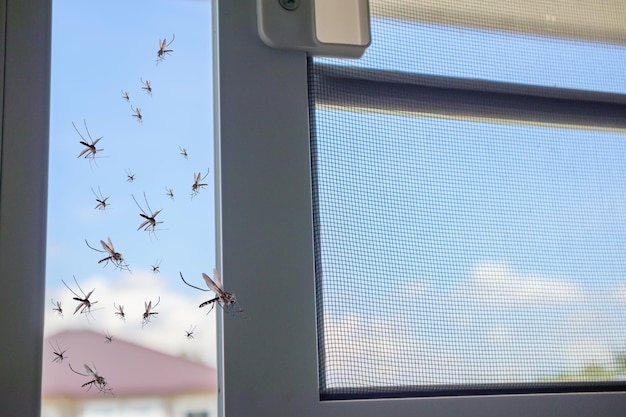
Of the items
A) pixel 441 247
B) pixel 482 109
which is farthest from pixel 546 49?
pixel 441 247

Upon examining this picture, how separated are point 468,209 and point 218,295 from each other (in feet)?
1.10

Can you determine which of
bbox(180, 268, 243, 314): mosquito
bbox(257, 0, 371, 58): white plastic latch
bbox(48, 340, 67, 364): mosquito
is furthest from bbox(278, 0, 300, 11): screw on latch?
bbox(48, 340, 67, 364): mosquito

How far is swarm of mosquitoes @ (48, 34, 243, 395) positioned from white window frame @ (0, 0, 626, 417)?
2 centimetres

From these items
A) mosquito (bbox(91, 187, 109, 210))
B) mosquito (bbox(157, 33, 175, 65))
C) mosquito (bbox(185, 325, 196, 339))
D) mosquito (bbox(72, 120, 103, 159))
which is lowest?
mosquito (bbox(185, 325, 196, 339))

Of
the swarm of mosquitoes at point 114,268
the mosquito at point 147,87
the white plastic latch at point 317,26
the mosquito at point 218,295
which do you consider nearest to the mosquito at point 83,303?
the swarm of mosquitoes at point 114,268

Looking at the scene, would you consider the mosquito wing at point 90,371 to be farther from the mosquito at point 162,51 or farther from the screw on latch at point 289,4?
the screw on latch at point 289,4

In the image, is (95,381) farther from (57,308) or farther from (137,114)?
(137,114)

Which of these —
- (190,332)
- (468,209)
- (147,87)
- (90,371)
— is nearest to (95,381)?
(90,371)

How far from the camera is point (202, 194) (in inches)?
35.1

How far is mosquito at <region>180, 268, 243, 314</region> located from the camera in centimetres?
83

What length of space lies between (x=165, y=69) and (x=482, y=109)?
0.41m

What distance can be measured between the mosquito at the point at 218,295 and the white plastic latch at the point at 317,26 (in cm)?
30

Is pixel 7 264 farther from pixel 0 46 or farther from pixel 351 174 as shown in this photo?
pixel 351 174

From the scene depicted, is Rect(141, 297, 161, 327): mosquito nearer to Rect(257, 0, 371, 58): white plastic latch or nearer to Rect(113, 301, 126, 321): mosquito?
Rect(113, 301, 126, 321): mosquito
